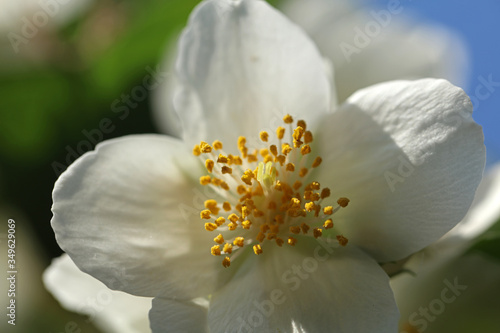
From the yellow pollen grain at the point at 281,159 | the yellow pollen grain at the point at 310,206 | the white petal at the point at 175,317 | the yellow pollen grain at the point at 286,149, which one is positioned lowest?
the white petal at the point at 175,317

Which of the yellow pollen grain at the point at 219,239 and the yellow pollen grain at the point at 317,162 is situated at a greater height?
the yellow pollen grain at the point at 317,162

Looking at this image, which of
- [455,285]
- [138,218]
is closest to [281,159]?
[138,218]

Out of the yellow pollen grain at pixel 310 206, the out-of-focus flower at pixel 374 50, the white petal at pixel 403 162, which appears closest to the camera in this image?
the white petal at pixel 403 162

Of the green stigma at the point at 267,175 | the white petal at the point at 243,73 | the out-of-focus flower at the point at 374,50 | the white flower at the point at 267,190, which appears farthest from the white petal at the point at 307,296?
the out-of-focus flower at the point at 374,50

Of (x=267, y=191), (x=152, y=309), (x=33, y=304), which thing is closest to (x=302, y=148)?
(x=267, y=191)

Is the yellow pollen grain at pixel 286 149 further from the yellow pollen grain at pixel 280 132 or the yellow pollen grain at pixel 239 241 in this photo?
the yellow pollen grain at pixel 239 241

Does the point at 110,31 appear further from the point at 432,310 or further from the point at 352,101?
the point at 432,310

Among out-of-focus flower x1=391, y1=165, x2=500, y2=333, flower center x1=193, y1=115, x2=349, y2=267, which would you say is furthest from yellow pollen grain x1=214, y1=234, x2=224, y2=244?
out-of-focus flower x1=391, y1=165, x2=500, y2=333

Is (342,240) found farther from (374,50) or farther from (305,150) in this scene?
(374,50)
